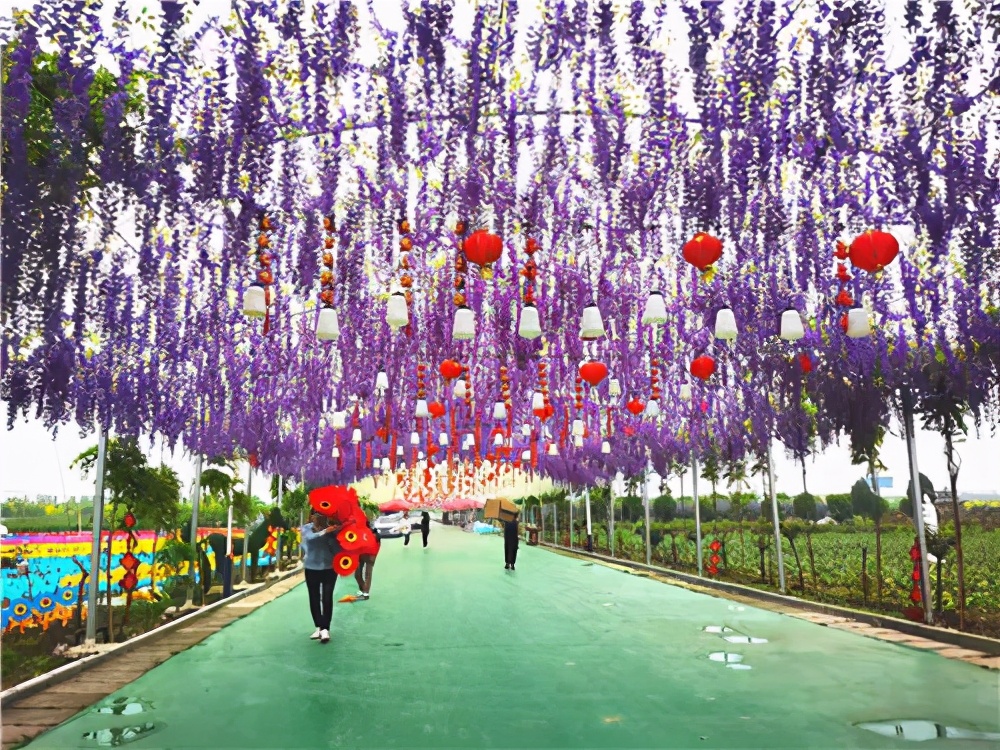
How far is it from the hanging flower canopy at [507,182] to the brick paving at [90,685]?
7.46 feet

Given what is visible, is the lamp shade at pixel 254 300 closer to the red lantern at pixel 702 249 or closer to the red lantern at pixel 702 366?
the red lantern at pixel 702 249

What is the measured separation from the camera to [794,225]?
833 cm

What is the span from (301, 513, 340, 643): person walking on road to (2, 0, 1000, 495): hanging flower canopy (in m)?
2.02

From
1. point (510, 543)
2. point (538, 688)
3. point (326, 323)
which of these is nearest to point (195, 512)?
point (326, 323)

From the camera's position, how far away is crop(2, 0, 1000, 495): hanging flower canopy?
222 inches

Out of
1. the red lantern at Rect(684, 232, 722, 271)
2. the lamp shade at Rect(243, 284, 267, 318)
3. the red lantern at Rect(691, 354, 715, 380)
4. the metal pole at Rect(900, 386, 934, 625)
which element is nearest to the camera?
Answer: the red lantern at Rect(684, 232, 722, 271)

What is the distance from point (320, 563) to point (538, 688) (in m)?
2.96

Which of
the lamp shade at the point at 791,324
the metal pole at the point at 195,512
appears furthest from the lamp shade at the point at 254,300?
the metal pole at the point at 195,512

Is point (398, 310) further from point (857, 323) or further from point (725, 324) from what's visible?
point (857, 323)

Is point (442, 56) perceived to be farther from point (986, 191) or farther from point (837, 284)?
point (837, 284)

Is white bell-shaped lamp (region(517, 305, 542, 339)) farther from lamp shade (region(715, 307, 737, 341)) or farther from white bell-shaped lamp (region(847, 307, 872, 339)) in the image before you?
white bell-shaped lamp (region(847, 307, 872, 339))

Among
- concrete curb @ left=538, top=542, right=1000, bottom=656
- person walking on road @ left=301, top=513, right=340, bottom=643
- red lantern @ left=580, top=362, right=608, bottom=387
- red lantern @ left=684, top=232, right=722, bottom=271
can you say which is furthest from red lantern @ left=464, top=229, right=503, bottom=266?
concrete curb @ left=538, top=542, right=1000, bottom=656

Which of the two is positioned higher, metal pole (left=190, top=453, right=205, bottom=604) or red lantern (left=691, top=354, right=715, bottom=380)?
red lantern (left=691, top=354, right=715, bottom=380)

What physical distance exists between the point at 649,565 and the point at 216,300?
1195cm
